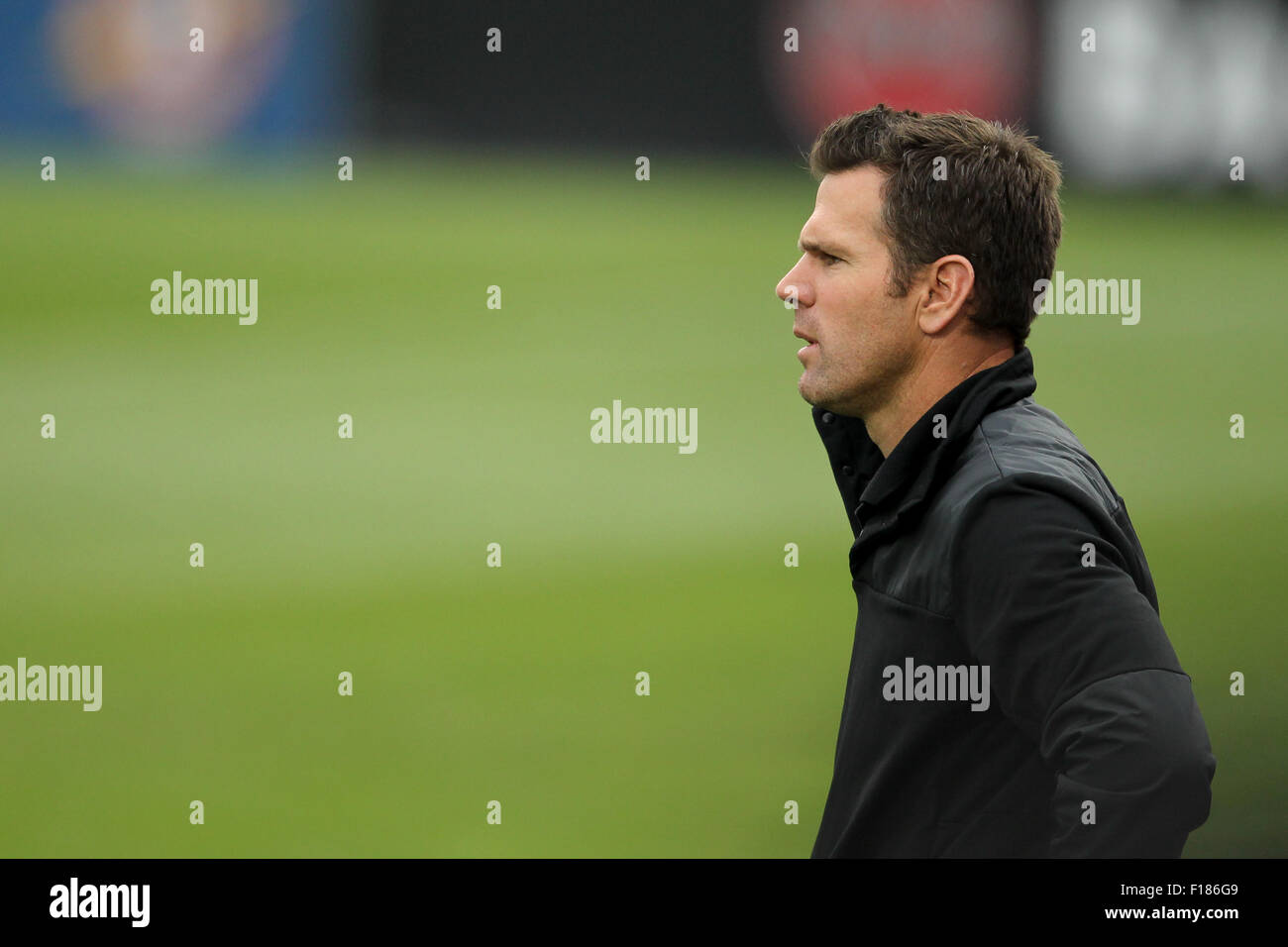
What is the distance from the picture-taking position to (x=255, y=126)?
18.2m

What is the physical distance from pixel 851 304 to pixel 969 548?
55 cm

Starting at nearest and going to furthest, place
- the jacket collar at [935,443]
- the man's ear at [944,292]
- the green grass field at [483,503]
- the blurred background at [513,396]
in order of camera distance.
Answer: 1. the jacket collar at [935,443]
2. the man's ear at [944,292]
3. the green grass field at [483,503]
4. the blurred background at [513,396]

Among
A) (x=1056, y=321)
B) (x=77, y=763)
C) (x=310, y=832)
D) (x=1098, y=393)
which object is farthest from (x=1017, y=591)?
(x=1056, y=321)

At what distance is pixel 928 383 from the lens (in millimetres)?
2340

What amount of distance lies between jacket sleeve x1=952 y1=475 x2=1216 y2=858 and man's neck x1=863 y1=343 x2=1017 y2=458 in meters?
0.41

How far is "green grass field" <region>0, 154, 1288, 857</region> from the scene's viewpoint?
6.30 m

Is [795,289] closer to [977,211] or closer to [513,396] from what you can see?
[977,211]

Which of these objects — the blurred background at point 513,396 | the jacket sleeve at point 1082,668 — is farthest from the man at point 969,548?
the blurred background at point 513,396

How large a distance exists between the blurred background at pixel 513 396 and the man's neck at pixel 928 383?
339cm

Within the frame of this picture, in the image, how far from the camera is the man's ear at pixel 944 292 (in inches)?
90.1

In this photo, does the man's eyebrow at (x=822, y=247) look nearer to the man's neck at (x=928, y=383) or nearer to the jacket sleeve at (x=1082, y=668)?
the man's neck at (x=928, y=383)

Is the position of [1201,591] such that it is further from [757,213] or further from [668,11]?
[757,213]

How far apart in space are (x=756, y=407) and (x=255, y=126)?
8417mm

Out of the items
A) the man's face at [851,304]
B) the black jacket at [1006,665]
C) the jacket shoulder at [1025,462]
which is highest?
the man's face at [851,304]
